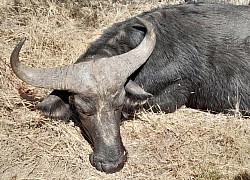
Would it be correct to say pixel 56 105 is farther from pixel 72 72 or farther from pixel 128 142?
pixel 128 142

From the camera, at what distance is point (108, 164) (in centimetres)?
501

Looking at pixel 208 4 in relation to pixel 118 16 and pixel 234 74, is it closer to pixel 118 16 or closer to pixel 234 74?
pixel 234 74

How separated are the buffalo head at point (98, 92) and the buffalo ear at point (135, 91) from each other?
159mm

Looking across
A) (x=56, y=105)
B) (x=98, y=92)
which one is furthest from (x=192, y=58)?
(x=56, y=105)

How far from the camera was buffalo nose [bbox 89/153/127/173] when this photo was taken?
16.4ft

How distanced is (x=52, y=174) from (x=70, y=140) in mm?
573

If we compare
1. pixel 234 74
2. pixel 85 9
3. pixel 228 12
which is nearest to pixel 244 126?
pixel 234 74

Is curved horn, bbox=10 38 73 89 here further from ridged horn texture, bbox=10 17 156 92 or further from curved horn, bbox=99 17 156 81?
curved horn, bbox=99 17 156 81

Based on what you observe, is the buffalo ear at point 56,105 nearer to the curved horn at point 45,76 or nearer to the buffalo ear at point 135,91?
the curved horn at point 45,76

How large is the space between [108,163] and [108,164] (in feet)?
0.03

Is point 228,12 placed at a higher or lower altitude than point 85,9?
higher

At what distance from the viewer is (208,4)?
254 inches

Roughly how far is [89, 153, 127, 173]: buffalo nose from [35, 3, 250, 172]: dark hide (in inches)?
31.3

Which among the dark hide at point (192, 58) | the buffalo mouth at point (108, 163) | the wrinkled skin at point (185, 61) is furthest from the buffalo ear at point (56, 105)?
the buffalo mouth at point (108, 163)
